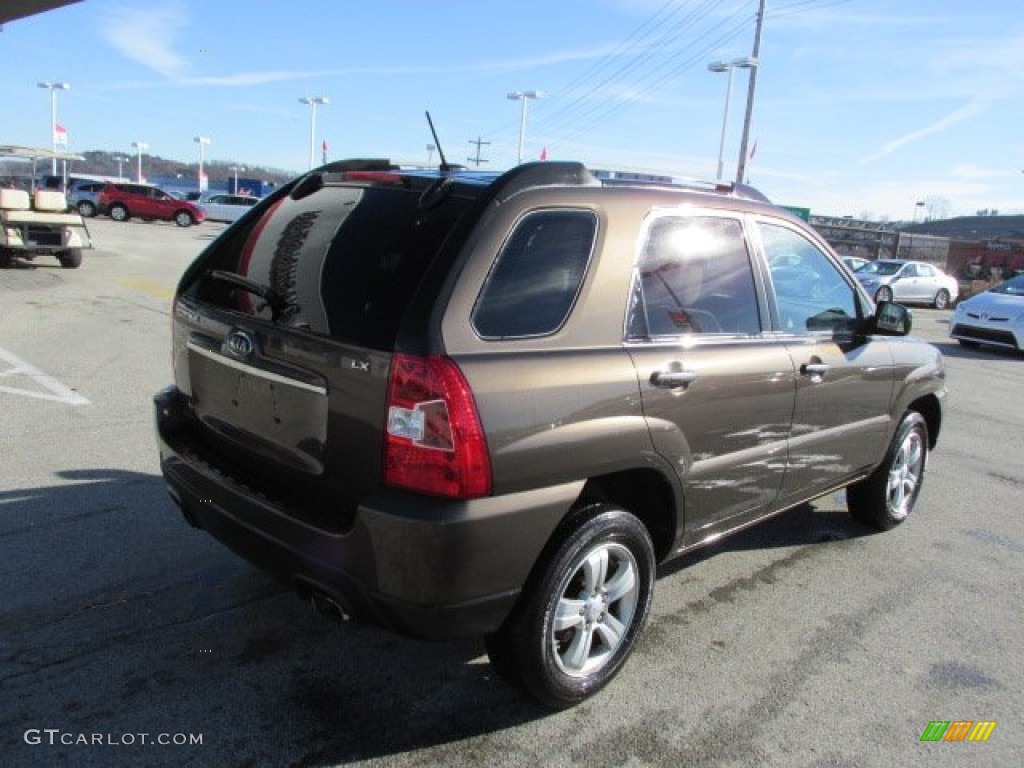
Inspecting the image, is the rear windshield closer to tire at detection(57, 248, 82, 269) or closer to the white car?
tire at detection(57, 248, 82, 269)

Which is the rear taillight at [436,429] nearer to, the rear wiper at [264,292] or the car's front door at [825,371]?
the rear wiper at [264,292]

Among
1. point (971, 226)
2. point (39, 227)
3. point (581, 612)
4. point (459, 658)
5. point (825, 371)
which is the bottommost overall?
point (459, 658)

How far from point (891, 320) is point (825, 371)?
649 mm

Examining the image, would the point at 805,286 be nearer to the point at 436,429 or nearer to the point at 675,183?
the point at 675,183

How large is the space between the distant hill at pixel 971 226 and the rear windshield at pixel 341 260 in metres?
102

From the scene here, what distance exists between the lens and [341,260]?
278 centimetres

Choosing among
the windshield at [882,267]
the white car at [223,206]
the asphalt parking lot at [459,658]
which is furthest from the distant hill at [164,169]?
the asphalt parking lot at [459,658]

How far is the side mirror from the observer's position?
419 centimetres

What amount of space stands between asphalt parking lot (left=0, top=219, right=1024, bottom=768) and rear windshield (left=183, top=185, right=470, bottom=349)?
1.32m

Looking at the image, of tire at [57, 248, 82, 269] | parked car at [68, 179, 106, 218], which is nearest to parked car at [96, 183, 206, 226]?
parked car at [68, 179, 106, 218]

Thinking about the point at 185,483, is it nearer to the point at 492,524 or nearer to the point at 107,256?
the point at 492,524

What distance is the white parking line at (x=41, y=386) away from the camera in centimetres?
645

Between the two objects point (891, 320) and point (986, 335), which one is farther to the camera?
point (986, 335)

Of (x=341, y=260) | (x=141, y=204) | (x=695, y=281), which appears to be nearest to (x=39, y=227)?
(x=341, y=260)
